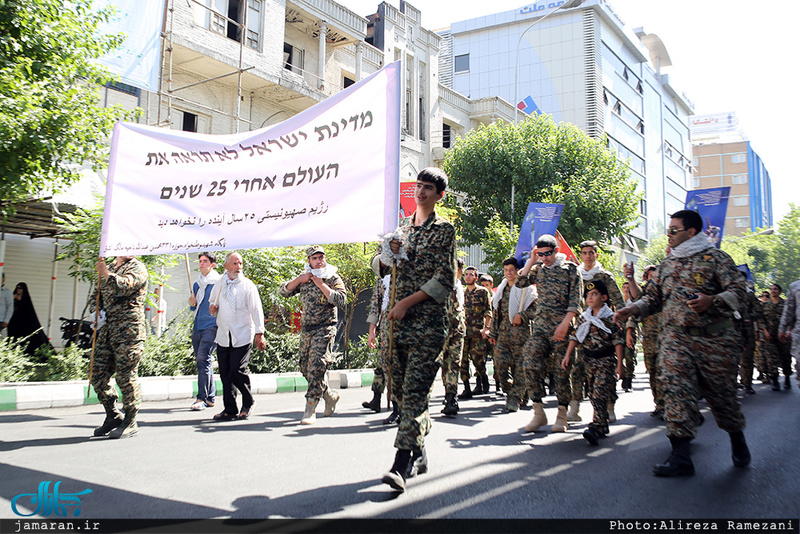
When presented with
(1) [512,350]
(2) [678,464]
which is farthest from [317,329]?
(2) [678,464]

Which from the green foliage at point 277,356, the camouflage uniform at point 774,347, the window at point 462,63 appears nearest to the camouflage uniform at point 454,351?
the green foliage at point 277,356

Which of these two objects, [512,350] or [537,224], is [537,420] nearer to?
[512,350]

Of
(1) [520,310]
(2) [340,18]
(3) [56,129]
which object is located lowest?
(1) [520,310]

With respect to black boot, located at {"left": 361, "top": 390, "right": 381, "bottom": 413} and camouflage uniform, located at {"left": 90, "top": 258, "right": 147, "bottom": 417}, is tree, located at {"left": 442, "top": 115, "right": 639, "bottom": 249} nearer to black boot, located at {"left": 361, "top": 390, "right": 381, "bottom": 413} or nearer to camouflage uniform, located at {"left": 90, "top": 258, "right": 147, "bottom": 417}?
black boot, located at {"left": 361, "top": 390, "right": 381, "bottom": 413}

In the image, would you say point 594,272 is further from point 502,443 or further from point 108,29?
point 108,29

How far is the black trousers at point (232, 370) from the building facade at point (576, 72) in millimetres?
33413

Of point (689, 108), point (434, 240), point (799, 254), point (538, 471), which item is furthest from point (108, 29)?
point (689, 108)

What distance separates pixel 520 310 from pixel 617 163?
2231cm

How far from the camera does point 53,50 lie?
858 centimetres

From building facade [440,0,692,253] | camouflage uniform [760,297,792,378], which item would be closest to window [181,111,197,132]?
camouflage uniform [760,297,792,378]

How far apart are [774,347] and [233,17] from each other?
63.6 ft

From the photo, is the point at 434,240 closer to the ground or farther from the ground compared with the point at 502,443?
farther from the ground

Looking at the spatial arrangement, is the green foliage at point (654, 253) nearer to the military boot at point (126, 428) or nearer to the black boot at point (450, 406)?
Answer: the black boot at point (450, 406)

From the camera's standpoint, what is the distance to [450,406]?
7430 mm
